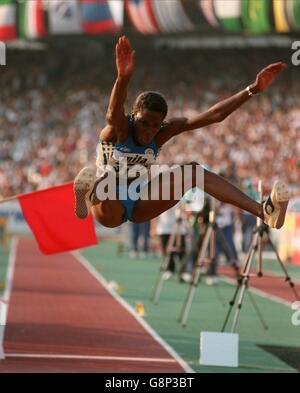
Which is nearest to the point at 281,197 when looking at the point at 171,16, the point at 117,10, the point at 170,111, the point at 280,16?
the point at 280,16

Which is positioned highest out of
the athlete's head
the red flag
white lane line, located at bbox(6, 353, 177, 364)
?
the athlete's head

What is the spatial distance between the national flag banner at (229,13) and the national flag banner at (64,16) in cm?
504

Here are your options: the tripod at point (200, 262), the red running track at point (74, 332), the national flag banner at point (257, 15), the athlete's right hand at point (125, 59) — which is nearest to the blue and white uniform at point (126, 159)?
the athlete's right hand at point (125, 59)

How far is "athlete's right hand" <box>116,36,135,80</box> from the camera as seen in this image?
7.82 metres

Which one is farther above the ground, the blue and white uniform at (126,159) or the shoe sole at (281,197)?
the blue and white uniform at (126,159)

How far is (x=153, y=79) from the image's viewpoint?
130ft

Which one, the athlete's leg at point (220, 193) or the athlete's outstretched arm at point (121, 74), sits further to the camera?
the athlete's leg at point (220, 193)

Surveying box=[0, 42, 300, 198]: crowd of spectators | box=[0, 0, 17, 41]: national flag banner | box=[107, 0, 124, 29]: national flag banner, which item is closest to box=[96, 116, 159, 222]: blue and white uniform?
box=[0, 42, 300, 198]: crowd of spectators

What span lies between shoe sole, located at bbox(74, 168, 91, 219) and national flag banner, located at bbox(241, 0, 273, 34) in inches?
933

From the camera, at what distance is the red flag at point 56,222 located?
41.5ft

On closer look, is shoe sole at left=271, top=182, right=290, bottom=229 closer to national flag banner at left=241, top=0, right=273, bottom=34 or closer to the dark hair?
the dark hair

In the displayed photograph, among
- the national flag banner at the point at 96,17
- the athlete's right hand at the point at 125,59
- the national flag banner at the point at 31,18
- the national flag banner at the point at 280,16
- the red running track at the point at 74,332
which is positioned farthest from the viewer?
the national flag banner at the point at 31,18

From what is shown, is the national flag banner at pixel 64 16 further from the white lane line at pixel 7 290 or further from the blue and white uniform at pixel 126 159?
the blue and white uniform at pixel 126 159
